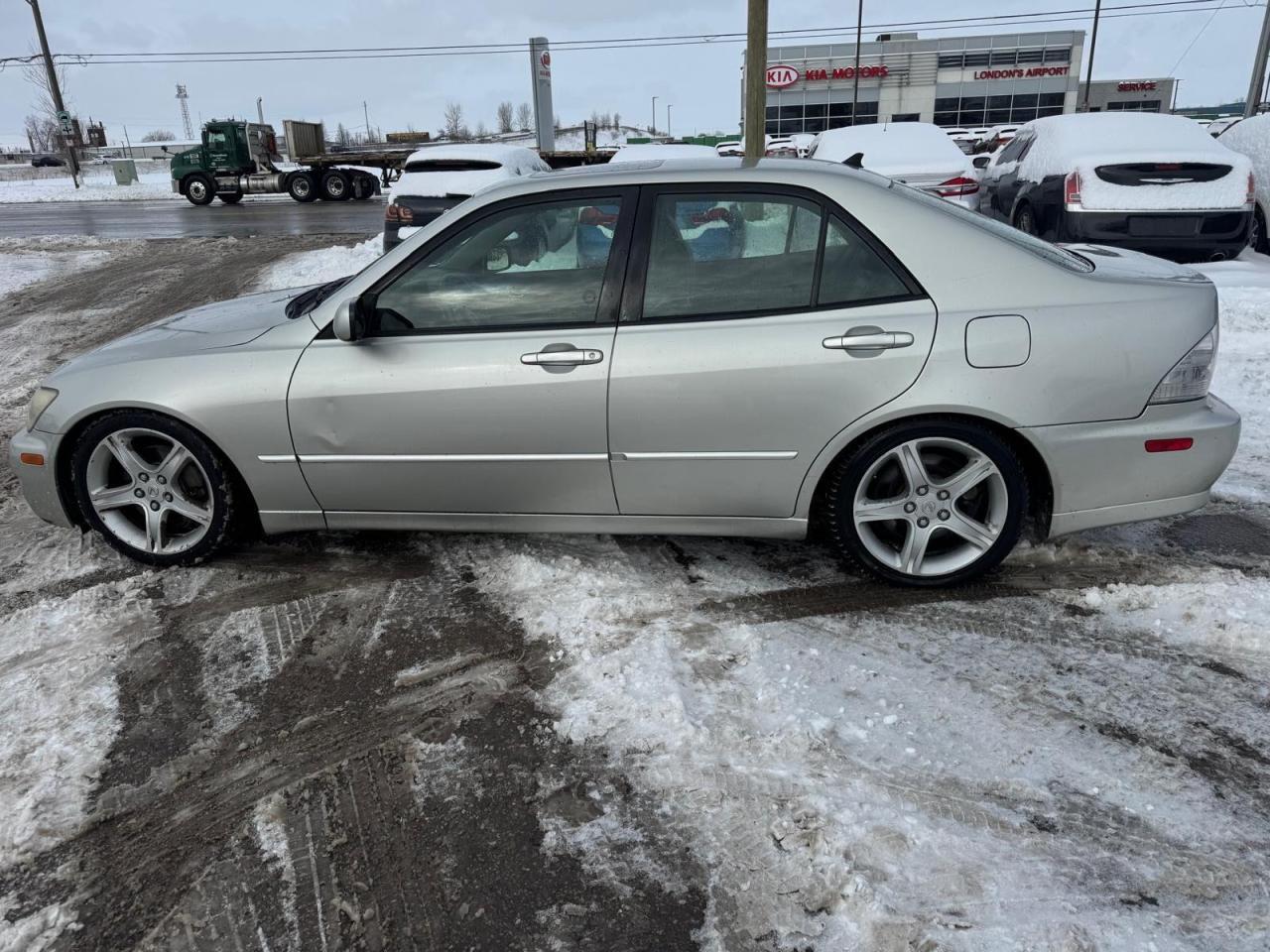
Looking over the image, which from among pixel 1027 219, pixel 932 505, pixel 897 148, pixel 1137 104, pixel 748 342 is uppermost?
pixel 1137 104

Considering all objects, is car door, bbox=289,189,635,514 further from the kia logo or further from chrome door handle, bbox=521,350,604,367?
the kia logo

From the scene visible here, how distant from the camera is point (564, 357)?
3.24 m

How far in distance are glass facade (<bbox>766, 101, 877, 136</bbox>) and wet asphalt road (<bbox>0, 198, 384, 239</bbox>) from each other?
3660 centimetres

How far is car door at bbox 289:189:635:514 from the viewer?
3277mm

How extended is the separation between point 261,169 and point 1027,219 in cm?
2735

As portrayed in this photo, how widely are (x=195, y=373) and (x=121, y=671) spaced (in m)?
1.18

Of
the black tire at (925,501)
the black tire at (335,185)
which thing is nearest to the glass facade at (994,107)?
the black tire at (335,185)

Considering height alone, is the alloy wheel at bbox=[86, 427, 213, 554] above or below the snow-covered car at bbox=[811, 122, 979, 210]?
below

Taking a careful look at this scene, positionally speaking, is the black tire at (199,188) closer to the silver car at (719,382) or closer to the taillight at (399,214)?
the taillight at (399,214)

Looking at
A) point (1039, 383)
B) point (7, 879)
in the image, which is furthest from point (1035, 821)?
point (7, 879)

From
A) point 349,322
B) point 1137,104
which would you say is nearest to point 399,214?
point 349,322

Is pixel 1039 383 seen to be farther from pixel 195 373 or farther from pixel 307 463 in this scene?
pixel 195 373

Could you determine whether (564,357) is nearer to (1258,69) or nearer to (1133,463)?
(1133,463)

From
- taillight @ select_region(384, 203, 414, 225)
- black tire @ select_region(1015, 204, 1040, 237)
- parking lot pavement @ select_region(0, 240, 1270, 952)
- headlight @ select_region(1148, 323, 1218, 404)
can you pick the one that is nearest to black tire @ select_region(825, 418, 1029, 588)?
parking lot pavement @ select_region(0, 240, 1270, 952)
